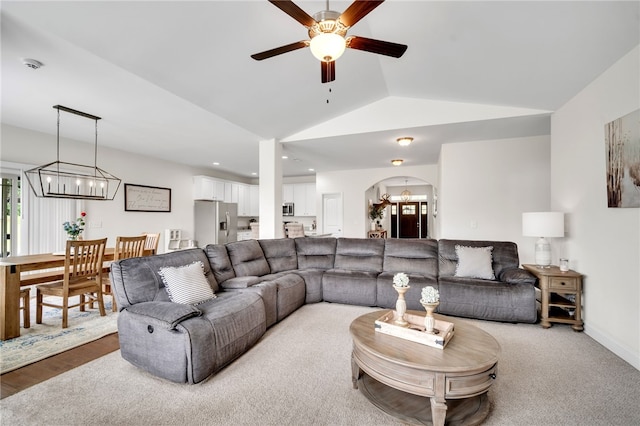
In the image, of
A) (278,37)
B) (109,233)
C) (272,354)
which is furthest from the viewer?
(109,233)

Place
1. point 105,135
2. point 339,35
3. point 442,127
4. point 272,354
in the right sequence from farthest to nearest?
1. point 105,135
2. point 442,127
3. point 272,354
4. point 339,35

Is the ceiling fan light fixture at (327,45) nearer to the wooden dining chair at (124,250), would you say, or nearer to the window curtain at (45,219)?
the wooden dining chair at (124,250)

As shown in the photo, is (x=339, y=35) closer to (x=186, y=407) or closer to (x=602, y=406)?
(x=186, y=407)

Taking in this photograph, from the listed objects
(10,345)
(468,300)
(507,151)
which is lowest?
(10,345)

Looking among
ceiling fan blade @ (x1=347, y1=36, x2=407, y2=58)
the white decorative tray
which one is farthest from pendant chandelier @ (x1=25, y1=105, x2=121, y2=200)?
the white decorative tray

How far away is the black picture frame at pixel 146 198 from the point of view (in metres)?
5.58

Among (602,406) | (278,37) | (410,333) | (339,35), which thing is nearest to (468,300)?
(602,406)

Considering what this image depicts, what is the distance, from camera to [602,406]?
182cm

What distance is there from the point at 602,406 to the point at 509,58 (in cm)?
283

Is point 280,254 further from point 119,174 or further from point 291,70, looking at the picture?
point 119,174

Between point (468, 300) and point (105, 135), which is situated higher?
point (105, 135)

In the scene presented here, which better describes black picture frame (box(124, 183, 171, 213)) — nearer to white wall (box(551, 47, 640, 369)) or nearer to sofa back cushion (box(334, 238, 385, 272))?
sofa back cushion (box(334, 238, 385, 272))

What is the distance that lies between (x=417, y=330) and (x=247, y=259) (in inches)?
92.7

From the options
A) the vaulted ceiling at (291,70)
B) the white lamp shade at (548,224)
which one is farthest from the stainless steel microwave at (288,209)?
the white lamp shade at (548,224)
